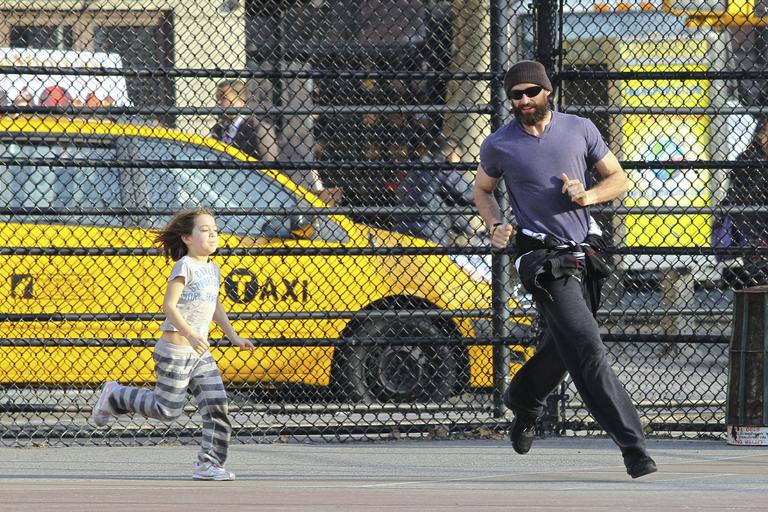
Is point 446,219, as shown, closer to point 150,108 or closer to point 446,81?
point 446,81

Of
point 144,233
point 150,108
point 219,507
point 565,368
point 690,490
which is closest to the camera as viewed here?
point 219,507

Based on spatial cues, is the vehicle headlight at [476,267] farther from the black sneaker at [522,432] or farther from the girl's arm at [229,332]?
the girl's arm at [229,332]

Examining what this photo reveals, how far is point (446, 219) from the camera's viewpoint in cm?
888

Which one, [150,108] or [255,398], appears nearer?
[150,108]

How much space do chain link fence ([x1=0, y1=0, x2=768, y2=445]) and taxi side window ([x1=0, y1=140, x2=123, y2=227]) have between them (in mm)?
25

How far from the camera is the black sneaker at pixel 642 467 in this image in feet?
20.3

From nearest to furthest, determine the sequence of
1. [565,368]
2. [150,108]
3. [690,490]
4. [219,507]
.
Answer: [219,507], [690,490], [565,368], [150,108]

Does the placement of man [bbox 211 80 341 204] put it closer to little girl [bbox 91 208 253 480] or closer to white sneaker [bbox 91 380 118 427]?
little girl [bbox 91 208 253 480]

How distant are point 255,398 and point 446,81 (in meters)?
2.30

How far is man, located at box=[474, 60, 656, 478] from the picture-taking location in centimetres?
630

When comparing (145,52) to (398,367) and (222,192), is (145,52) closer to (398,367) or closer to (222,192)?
(222,192)

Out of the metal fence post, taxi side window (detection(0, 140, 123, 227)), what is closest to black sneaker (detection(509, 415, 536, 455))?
the metal fence post

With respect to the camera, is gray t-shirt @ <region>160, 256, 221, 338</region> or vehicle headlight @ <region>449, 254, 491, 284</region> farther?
vehicle headlight @ <region>449, 254, 491, 284</region>

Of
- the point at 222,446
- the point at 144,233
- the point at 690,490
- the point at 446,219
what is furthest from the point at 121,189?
the point at 690,490
